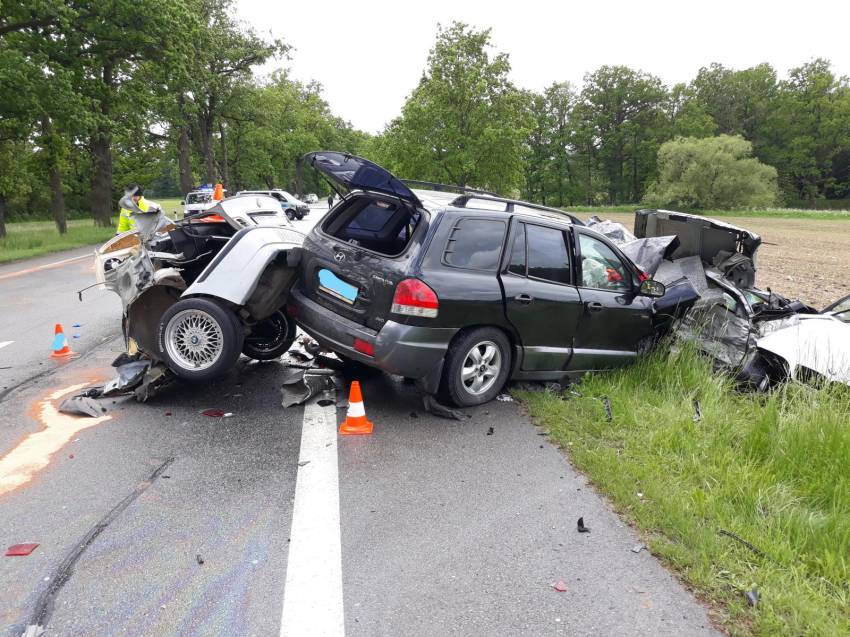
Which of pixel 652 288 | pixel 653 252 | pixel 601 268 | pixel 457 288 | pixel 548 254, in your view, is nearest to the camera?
pixel 457 288

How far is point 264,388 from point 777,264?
19063 mm

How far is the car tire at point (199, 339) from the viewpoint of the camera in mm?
5081

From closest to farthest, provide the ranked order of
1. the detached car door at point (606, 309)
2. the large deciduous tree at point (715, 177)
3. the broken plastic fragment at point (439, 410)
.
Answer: the broken plastic fragment at point (439, 410) → the detached car door at point (606, 309) → the large deciduous tree at point (715, 177)

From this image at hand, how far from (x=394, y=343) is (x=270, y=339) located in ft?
7.17

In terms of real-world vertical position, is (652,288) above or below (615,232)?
below

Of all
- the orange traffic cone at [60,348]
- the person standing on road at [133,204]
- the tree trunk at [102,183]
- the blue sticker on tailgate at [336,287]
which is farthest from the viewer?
the tree trunk at [102,183]

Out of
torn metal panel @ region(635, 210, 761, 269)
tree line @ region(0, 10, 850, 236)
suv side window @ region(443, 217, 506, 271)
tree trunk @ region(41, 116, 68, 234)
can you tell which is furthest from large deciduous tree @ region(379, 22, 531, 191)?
suv side window @ region(443, 217, 506, 271)

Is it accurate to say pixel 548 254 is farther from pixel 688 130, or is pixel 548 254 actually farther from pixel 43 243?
pixel 688 130

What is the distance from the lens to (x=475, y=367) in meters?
5.28

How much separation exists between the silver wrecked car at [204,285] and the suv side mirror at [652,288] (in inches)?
142

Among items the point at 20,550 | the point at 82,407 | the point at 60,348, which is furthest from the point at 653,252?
the point at 60,348

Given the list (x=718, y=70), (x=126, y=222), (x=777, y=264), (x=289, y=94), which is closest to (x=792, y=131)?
(x=718, y=70)

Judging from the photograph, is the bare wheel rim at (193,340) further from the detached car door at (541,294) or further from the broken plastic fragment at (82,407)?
the detached car door at (541,294)

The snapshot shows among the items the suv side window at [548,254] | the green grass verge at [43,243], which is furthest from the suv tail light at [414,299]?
the green grass verge at [43,243]
